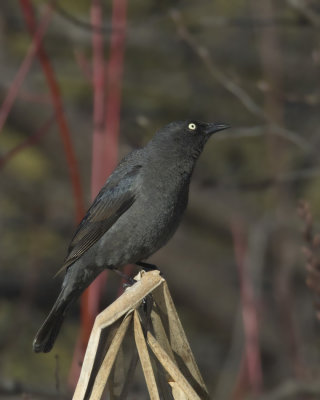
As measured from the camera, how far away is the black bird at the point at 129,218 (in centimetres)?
480

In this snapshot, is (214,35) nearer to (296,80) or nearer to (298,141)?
(296,80)

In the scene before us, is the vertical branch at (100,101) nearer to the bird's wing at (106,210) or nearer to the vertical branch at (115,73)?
the vertical branch at (115,73)

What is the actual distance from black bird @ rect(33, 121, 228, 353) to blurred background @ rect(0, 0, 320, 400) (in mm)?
2147

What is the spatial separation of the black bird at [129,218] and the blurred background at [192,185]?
2.15 meters

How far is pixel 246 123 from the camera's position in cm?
1015

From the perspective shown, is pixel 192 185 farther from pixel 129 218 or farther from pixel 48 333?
pixel 48 333

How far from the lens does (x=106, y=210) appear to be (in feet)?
16.6

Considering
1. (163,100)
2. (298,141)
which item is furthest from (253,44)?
(298,141)

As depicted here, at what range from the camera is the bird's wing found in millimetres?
4961

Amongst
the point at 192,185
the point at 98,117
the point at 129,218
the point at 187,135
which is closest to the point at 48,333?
the point at 129,218

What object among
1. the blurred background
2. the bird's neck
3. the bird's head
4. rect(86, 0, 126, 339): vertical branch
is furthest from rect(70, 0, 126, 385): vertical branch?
the blurred background

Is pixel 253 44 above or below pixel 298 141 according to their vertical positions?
above

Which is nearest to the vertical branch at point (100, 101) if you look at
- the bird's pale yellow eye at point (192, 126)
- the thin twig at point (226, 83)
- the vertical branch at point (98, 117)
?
the vertical branch at point (98, 117)

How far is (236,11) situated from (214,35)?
0.42 meters
